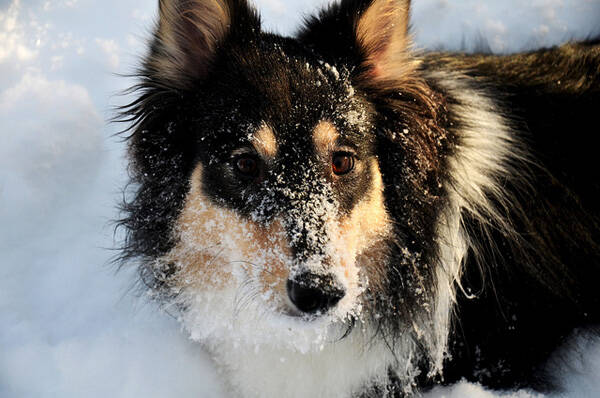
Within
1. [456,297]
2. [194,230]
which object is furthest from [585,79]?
[194,230]

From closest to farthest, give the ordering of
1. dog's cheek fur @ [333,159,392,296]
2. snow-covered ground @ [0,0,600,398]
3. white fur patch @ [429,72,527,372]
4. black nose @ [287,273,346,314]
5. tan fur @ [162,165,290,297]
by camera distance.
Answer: black nose @ [287,273,346,314]
tan fur @ [162,165,290,297]
dog's cheek fur @ [333,159,392,296]
white fur patch @ [429,72,527,372]
snow-covered ground @ [0,0,600,398]

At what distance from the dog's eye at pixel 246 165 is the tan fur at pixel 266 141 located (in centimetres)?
6

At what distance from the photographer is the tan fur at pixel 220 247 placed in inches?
70.5

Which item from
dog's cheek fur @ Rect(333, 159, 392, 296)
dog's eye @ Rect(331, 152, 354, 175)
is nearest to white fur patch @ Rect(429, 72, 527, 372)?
dog's cheek fur @ Rect(333, 159, 392, 296)

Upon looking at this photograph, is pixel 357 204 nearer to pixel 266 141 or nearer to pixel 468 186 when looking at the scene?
pixel 266 141

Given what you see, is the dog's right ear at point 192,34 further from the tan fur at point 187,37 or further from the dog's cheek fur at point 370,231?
the dog's cheek fur at point 370,231

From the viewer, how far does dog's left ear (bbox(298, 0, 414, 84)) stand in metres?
2.04

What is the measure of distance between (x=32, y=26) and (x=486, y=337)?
12.6 ft

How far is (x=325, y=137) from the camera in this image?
189cm

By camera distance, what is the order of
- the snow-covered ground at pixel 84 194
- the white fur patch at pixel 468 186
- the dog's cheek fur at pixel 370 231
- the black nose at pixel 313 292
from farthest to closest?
the snow-covered ground at pixel 84 194 < the white fur patch at pixel 468 186 < the dog's cheek fur at pixel 370 231 < the black nose at pixel 313 292

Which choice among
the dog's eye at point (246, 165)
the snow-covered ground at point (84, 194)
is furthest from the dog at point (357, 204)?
the snow-covered ground at point (84, 194)

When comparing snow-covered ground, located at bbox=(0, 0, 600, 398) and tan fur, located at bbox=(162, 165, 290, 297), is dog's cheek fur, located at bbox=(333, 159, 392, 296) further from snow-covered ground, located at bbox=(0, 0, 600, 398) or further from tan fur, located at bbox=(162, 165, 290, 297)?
snow-covered ground, located at bbox=(0, 0, 600, 398)

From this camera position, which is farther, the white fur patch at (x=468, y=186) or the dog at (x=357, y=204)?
the white fur patch at (x=468, y=186)

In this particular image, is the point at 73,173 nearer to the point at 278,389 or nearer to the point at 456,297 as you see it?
the point at 278,389
